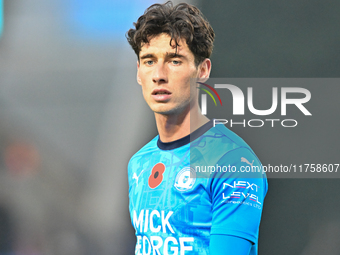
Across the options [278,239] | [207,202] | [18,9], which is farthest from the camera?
[18,9]

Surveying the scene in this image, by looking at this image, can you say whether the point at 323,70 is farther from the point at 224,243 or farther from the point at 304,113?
the point at 224,243

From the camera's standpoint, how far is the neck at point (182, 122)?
6.22 ft

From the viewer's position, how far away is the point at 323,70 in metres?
2.73

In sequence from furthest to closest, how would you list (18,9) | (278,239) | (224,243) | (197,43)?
(18,9) → (278,239) → (197,43) → (224,243)

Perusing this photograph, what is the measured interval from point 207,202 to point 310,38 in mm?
1857

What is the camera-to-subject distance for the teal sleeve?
1.44m

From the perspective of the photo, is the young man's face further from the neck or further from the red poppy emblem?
the red poppy emblem

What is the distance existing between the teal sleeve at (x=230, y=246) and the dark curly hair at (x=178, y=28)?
37.8 inches

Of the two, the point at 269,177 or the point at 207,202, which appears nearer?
the point at 207,202

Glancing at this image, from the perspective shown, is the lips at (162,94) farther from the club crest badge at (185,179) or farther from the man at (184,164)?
the club crest badge at (185,179)

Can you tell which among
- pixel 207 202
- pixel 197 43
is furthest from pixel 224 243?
pixel 197 43

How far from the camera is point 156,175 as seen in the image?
1.89 meters
